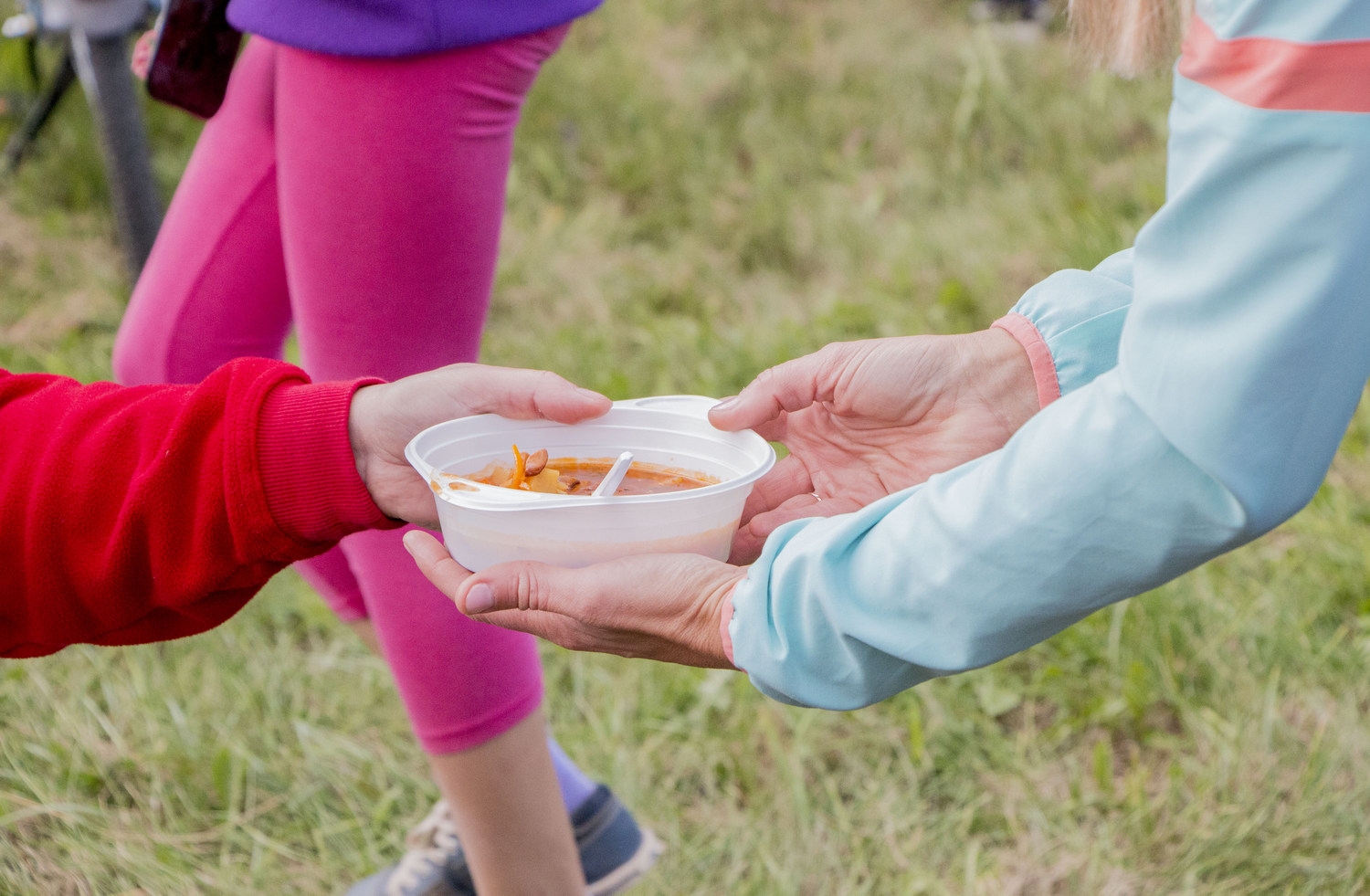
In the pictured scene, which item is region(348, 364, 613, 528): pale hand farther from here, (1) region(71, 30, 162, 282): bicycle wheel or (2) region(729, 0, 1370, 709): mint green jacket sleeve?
(1) region(71, 30, 162, 282): bicycle wheel

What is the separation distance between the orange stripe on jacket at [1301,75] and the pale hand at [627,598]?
1.88ft

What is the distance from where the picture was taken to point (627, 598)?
106 cm

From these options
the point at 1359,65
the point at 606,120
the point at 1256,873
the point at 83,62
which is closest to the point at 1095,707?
the point at 1256,873

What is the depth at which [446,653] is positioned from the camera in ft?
4.65

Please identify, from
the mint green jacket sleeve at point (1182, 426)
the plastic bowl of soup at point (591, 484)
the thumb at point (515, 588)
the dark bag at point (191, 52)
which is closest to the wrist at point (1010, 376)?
the plastic bowl of soup at point (591, 484)

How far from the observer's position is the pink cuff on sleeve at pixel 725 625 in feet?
3.32

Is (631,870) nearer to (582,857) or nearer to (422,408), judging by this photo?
(582,857)

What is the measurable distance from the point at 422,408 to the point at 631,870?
0.80 m

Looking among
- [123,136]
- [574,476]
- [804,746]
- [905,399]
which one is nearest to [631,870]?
[804,746]

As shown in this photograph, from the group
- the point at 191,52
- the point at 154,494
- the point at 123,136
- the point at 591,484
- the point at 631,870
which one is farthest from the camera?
the point at 123,136

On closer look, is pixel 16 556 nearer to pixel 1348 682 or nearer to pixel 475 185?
pixel 475 185

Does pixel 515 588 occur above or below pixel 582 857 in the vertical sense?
above

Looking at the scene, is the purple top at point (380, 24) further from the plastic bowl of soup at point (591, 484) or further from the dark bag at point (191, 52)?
the plastic bowl of soup at point (591, 484)

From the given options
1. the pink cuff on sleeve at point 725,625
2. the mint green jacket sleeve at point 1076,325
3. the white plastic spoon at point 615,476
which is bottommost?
the pink cuff on sleeve at point 725,625
